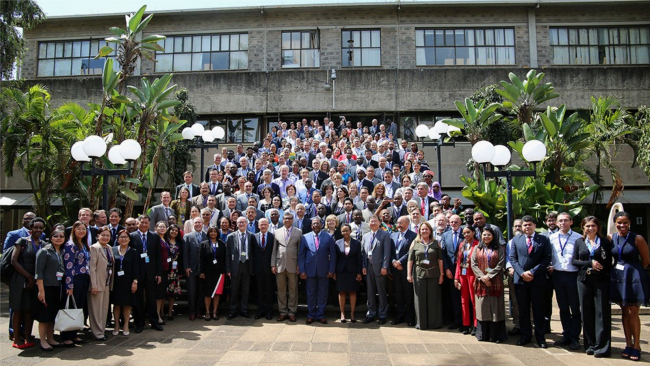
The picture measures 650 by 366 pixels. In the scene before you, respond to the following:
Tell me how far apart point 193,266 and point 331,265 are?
2594mm

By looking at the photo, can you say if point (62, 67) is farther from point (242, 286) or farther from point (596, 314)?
point (596, 314)

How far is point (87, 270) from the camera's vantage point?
7496 millimetres

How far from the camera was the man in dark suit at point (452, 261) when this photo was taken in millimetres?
8430

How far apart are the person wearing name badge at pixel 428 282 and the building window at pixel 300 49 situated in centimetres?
1546

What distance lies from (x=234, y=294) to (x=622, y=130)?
12.7m

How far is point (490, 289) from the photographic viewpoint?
7.45 metres

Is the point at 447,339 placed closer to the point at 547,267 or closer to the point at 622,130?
the point at 547,267

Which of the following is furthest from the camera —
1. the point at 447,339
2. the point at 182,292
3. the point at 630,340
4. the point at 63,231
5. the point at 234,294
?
the point at 182,292

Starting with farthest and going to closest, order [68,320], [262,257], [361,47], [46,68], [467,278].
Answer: [46,68]
[361,47]
[262,257]
[467,278]
[68,320]

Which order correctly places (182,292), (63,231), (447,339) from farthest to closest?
(182,292) → (447,339) → (63,231)

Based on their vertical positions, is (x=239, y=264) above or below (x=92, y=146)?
below

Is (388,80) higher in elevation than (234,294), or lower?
higher

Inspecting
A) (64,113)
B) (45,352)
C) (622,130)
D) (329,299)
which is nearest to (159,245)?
(45,352)

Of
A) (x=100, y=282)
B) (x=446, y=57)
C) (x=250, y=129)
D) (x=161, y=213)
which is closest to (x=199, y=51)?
(x=250, y=129)
